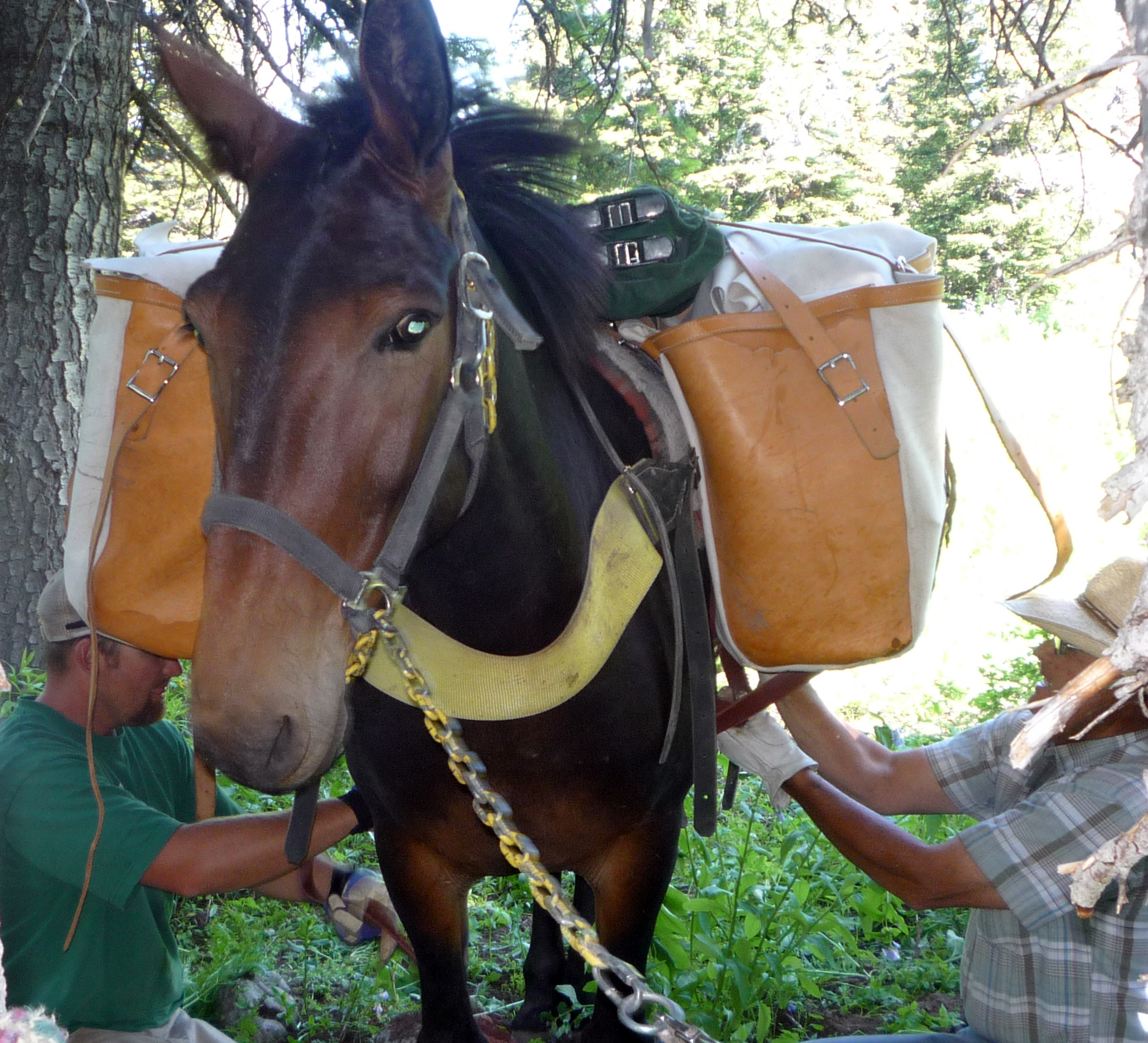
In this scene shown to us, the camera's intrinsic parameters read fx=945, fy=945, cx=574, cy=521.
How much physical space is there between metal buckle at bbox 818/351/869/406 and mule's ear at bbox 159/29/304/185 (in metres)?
1.06

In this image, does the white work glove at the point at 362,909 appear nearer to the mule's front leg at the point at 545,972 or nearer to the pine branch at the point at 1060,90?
the mule's front leg at the point at 545,972

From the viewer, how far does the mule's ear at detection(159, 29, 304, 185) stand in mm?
1660

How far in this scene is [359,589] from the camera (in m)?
1.29

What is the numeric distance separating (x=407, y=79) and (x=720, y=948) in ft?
7.71

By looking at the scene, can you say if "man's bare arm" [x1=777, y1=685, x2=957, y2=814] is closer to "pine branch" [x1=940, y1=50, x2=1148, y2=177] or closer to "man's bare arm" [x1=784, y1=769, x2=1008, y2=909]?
"man's bare arm" [x1=784, y1=769, x2=1008, y2=909]

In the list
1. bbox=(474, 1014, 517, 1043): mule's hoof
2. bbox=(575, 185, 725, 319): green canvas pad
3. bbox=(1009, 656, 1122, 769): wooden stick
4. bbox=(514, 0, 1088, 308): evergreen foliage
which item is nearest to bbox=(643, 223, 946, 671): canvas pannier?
bbox=(575, 185, 725, 319): green canvas pad

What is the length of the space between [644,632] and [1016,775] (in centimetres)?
106

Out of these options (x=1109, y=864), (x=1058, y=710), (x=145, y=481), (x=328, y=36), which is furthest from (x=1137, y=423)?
(x=328, y=36)

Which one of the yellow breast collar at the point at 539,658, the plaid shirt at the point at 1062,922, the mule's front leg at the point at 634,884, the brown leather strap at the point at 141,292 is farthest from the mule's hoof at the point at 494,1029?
the brown leather strap at the point at 141,292

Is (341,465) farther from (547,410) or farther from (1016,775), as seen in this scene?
(1016,775)

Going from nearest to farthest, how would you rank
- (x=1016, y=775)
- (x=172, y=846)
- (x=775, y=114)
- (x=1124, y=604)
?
(x=1124, y=604) → (x=172, y=846) → (x=1016, y=775) → (x=775, y=114)

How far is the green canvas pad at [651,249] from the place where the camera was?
2016 millimetres

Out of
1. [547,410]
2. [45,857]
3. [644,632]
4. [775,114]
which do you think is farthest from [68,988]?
[775,114]

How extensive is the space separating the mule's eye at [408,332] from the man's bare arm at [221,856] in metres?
1.24
